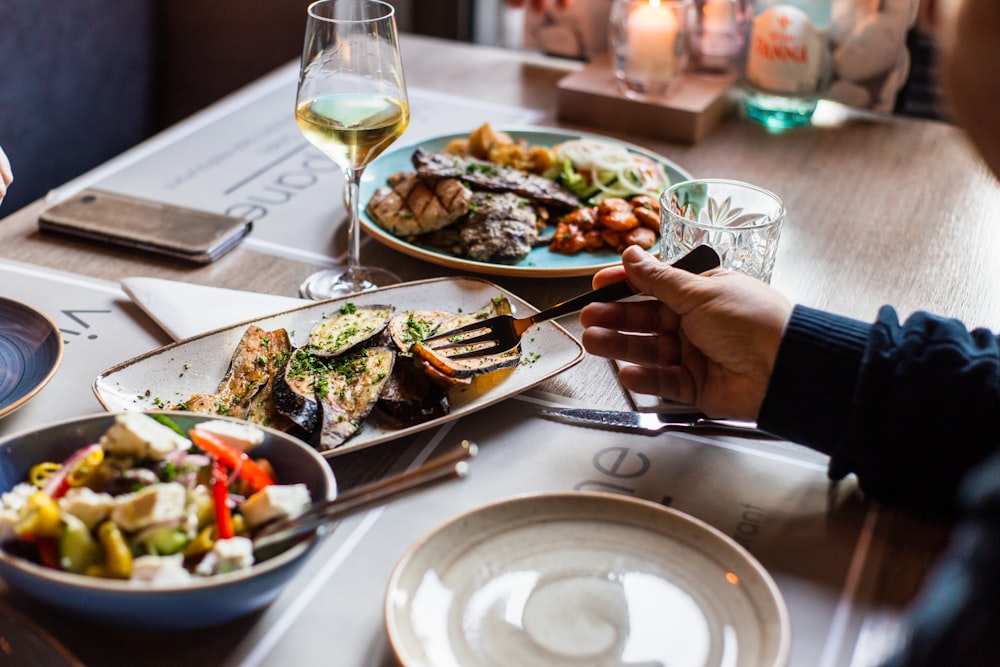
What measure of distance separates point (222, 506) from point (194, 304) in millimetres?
537

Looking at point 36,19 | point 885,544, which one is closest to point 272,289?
point 885,544

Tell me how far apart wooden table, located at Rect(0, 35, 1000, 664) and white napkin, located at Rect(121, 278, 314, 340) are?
83mm

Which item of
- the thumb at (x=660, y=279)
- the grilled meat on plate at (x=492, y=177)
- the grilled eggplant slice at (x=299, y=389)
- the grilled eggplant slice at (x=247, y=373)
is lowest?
the grilled eggplant slice at (x=247, y=373)

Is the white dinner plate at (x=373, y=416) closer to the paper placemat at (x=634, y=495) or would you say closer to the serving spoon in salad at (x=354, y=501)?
the paper placemat at (x=634, y=495)

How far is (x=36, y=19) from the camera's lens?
2498 mm

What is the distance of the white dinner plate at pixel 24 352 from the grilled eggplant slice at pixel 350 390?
30cm

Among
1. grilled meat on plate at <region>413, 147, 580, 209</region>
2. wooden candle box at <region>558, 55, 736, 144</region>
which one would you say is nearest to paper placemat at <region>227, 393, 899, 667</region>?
A: grilled meat on plate at <region>413, 147, 580, 209</region>

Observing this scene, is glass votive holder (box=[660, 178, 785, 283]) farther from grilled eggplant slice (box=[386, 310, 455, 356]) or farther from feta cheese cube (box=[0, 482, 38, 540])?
feta cheese cube (box=[0, 482, 38, 540])

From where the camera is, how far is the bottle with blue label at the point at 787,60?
1.92 meters

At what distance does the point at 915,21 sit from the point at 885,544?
1422mm

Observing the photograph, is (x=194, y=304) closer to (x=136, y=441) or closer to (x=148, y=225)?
(x=148, y=225)

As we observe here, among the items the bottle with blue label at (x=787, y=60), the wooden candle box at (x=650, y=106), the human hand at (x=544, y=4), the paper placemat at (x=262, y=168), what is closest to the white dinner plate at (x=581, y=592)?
the paper placemat at (x=262, y=168)

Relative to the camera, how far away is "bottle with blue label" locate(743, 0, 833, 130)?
192 centimetres

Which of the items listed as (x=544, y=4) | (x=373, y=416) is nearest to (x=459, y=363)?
(x=373, y=416)
